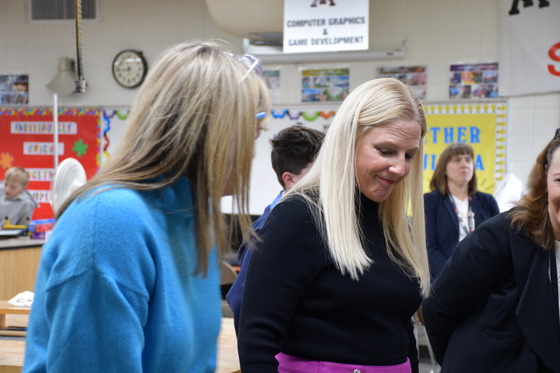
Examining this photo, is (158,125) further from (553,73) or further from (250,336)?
(553,73)

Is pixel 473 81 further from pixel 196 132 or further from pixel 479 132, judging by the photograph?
pixel 196 132

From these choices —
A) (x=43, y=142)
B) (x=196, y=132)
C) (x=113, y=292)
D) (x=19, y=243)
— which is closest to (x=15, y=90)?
(x=43, y=142)

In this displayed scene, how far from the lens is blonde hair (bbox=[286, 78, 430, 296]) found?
1.55m

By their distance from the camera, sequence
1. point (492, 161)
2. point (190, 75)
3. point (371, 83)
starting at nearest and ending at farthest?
point (190, 75) < point (371, 83) < point (492, 161)

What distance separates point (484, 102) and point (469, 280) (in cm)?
528

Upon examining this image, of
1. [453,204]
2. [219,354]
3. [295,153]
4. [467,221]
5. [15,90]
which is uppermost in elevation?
[15,90]

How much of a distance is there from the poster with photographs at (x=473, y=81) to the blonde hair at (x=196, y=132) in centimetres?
608

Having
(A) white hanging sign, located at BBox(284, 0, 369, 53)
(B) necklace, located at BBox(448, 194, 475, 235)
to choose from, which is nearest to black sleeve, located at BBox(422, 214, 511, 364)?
(B) necklace, located at BBox(448, 194, 475, 235)

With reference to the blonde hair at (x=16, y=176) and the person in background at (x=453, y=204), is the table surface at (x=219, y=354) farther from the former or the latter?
the blonde hair at (x=16, y=176)

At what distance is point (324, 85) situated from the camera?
727 cm

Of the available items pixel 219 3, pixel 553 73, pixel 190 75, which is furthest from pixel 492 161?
pixel 190 75

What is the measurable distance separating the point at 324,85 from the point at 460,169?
2.58 meters

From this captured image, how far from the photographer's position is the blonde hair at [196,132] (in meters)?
1.00

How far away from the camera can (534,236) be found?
1806 mm
